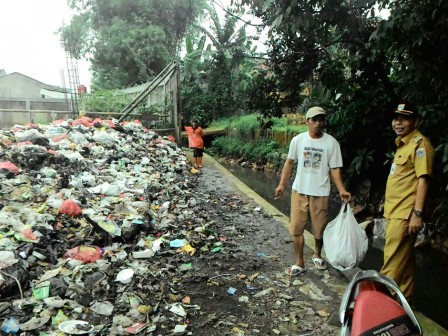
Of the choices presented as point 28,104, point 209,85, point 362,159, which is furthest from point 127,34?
point 362,159

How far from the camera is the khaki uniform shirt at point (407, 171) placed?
250cm

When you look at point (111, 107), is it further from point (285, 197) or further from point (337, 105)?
point (337, 105)

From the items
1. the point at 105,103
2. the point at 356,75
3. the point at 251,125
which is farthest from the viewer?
the point at 251,125

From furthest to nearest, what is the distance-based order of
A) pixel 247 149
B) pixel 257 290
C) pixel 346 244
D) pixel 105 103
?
pixel 247 149 → pixel 105 103 → pixel 257 290 → pixel 346 244

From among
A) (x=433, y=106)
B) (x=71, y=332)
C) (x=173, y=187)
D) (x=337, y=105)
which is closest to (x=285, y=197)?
(x=337, y=105)

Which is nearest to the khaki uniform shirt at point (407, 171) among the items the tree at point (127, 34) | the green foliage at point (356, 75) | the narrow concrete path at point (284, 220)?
the narrow concrete path at point (284, 220)

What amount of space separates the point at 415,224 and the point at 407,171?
0.39m

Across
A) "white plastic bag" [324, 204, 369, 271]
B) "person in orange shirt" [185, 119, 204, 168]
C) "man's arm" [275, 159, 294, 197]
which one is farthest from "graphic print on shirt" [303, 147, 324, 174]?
"person in orange shirt" [185, 119, 204, 168]

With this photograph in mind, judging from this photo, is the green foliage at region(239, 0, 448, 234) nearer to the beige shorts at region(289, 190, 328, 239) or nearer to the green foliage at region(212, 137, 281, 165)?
the beige shorts at region(289, 190, 328, 239)

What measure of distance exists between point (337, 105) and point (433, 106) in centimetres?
201

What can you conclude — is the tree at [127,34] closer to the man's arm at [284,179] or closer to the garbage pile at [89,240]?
the garbage pile at [89,240]

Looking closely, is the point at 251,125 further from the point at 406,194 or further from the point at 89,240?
the point at 406,194

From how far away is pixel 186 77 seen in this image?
17.2m

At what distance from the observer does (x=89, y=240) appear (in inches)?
133
